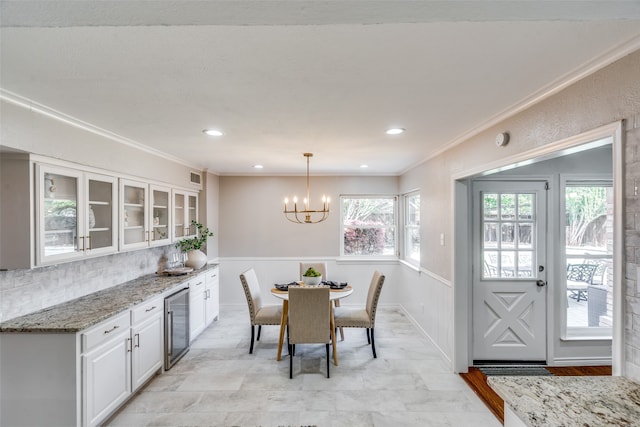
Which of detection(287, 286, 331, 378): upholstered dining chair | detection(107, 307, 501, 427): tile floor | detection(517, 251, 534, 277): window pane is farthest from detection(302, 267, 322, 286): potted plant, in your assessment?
detection(517, 251, 534, 277): window pane

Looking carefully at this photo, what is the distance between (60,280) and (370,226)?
4306 millimetres

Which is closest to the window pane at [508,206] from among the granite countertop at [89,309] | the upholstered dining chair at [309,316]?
the upholstered dining chair at [309,316]

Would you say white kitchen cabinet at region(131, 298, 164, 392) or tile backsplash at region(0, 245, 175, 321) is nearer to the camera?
tile backsplash at region(0, 245, 175, 321)

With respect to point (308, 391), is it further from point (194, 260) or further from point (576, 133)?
point (576, 133)

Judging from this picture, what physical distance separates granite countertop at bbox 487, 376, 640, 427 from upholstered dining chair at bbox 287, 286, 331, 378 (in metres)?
1.82

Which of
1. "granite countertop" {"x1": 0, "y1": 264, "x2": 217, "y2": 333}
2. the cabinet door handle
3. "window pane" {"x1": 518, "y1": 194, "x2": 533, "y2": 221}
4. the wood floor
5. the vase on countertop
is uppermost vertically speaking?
"window pane" {"x1": 518, "y1": 194, "x2": 533, "y2": 221}

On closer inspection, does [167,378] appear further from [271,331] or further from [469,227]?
[469,227]

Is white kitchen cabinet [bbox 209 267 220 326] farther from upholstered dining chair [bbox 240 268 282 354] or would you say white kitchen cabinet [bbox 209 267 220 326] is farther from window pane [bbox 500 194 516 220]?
window pane [bbox 500 194 516 220]

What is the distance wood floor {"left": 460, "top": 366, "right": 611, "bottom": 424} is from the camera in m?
2.60

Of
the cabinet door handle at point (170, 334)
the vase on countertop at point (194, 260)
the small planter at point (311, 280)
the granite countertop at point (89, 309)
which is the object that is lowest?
the cabinet door handle at point (170, 334)

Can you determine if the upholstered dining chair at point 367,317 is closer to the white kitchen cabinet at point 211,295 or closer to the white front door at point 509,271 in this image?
Answer: the white front door at point 509,271

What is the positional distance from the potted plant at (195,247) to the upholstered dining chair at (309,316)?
1.87 meters

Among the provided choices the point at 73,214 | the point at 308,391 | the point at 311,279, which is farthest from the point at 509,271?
Answer: the point at 73,214

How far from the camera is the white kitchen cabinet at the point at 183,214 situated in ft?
13.4
